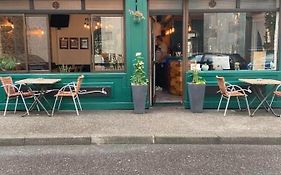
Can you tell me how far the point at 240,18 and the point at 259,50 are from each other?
3.27 ft

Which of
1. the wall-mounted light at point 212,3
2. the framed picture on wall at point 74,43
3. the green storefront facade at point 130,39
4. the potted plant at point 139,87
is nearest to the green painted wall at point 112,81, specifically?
the green storefront facade at point 130,39

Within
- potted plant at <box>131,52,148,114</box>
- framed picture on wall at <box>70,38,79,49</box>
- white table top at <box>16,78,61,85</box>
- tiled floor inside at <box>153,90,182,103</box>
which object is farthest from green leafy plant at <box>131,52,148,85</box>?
framed picture on wall at <box>70,38,79,49</box>

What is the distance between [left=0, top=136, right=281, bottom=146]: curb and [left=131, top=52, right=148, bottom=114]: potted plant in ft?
6.27

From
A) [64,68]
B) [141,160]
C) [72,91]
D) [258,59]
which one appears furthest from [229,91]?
[64,68]

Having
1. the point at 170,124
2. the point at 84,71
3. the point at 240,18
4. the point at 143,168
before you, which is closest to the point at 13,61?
the point at 84,71

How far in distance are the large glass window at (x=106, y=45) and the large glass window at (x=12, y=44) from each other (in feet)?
6.07

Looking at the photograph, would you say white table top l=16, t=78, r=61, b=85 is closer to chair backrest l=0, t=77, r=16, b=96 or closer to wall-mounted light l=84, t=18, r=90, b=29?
chair backrest l=0, t=77, r=16, b=96

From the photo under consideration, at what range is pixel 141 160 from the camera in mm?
5230

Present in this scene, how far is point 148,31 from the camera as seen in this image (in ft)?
27.4

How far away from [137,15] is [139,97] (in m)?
2.02

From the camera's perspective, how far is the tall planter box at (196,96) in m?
7.89

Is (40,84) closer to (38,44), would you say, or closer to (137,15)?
(38,44)

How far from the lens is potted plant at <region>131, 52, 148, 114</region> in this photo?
25.7ft

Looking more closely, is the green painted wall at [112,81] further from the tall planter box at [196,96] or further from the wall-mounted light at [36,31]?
the tall planter box at [196,96]
